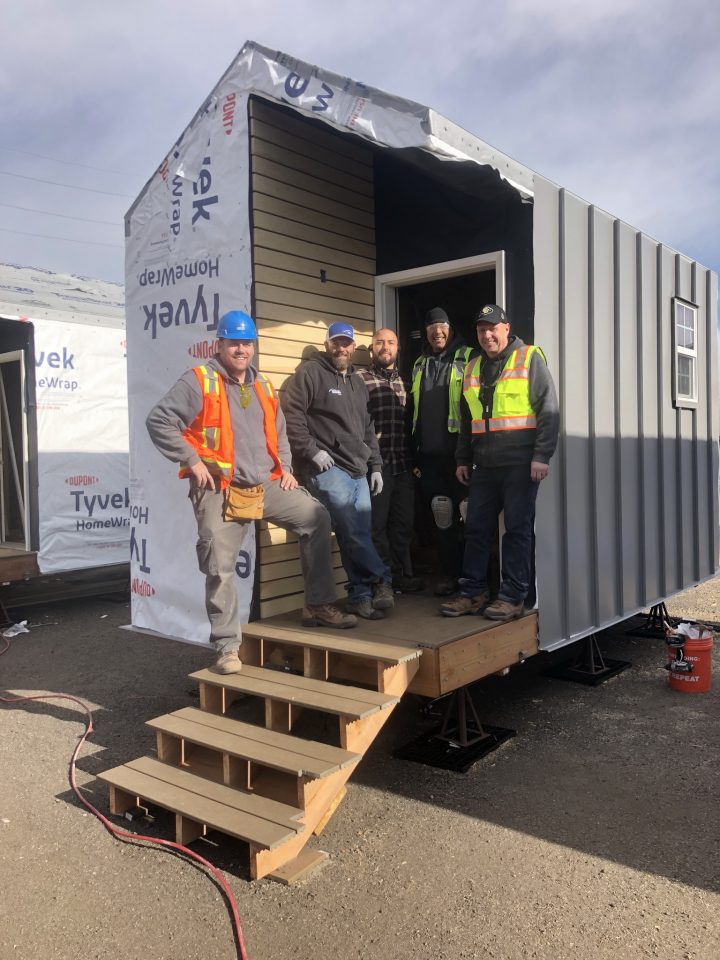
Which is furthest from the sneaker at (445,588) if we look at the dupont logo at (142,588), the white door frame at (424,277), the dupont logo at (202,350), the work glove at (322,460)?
the dupont logo at (202,350)

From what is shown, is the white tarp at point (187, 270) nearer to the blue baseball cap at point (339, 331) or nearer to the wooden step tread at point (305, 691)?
the blue baseball cap at point (339, 331)

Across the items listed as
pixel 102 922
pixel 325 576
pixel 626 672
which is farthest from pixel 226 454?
pixel 626 672

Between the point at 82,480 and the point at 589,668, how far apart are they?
5.77m

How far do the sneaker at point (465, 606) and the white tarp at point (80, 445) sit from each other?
17.8 feet

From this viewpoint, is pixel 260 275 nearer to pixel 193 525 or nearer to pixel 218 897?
pixel 193 525

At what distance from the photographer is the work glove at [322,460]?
4680 mm

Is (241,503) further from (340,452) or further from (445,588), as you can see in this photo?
(445,588)

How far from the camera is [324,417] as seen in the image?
15.8ft

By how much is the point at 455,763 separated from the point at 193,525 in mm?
2324

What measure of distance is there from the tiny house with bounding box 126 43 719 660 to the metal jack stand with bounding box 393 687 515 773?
0.55m

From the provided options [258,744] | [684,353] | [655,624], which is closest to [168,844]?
[258,744]

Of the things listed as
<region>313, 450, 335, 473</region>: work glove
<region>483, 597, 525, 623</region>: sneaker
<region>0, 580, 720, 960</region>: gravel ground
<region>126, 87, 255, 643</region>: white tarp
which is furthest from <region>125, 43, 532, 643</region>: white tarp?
<region>483, 597, 525, 623</region>: sneaker

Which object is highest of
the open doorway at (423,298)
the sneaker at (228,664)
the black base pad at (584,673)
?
the open doorway at (423,298)

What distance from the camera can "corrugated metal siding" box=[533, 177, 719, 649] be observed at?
504 cm
